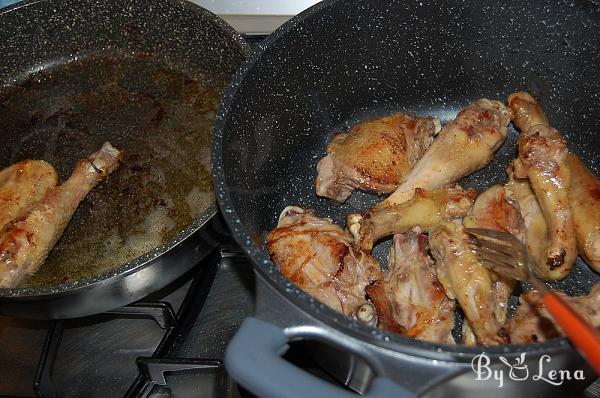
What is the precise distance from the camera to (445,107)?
160 cm

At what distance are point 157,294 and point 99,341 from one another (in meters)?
0.16

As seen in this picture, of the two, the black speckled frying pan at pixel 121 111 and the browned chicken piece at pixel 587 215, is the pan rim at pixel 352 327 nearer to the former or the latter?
the black speckled frying pan at pixel 121 111

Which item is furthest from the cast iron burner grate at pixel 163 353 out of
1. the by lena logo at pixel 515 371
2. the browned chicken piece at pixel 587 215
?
the browned chicken piece at pixel 587 215

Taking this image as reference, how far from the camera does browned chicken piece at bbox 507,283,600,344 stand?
1.08 meters

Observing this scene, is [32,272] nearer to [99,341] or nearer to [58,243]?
[58,243]

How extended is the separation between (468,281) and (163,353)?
0.63 m

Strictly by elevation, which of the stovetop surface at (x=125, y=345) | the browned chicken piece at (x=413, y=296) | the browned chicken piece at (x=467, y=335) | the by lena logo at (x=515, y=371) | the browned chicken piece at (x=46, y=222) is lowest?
the stovetop surface at (x=125, y=345)

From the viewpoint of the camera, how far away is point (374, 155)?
4.51ft

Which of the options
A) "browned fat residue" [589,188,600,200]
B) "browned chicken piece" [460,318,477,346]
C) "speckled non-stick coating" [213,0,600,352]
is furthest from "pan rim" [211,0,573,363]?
"browned fat residue" [589,188,600,200]

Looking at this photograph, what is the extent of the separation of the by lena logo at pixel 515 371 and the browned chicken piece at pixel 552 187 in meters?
0.34

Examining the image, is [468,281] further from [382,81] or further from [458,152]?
[382,81]

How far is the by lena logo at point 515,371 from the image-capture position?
0.84m

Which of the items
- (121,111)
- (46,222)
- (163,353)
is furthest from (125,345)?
(121,111)

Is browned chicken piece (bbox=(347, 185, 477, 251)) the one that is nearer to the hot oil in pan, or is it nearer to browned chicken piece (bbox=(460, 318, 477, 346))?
browned chicken piece (bbox=(460, 318, 477, 346))
